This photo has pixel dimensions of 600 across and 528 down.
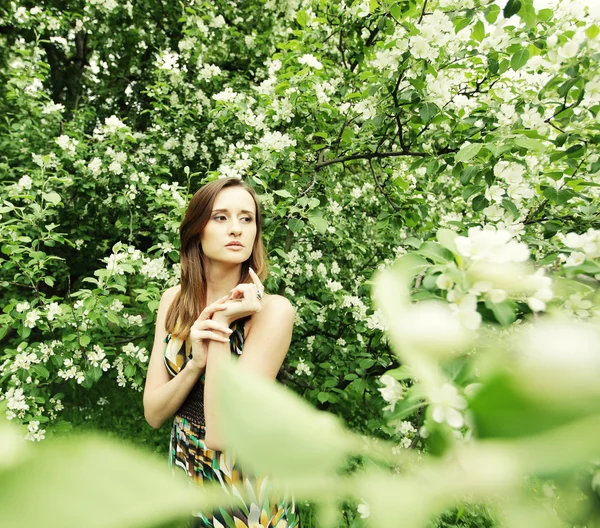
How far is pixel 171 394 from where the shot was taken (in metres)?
1.69

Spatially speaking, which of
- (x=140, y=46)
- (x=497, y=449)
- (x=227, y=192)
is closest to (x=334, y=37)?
(x=227, y=192)

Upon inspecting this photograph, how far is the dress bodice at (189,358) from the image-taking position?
176 cm

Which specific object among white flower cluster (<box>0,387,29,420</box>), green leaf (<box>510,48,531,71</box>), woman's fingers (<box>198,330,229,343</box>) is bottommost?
white flower cluster (<box>0,387,29,420</box>)

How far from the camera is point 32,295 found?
133 inches

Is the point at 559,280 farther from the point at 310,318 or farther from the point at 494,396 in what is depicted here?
the point at 310,318

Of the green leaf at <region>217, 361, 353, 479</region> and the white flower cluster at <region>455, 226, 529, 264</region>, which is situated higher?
the white flower cluster at <region>455, 226, 529, 264</region>

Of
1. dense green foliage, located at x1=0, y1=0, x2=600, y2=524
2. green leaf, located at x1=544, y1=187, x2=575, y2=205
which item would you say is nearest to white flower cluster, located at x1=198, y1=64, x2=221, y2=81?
dense green foliage, located at x1=0, y1=0, x2=600, y2=524

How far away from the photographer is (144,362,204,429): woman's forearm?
64.6 inches

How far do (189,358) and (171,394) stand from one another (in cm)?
19

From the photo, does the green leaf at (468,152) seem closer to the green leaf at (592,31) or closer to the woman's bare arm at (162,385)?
the green leaf at (592,31)

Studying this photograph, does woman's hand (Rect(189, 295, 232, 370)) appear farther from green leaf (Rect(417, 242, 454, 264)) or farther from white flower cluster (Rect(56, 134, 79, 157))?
white flower cluster (Rect(56, 134, 79, 157))

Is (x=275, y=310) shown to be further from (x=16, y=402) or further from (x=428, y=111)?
(x=16, y=402)

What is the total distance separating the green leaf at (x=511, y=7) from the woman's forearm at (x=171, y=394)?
1937 millimetres

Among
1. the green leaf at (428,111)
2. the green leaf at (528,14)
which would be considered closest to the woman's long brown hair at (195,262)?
the green leaf at (428,111)
